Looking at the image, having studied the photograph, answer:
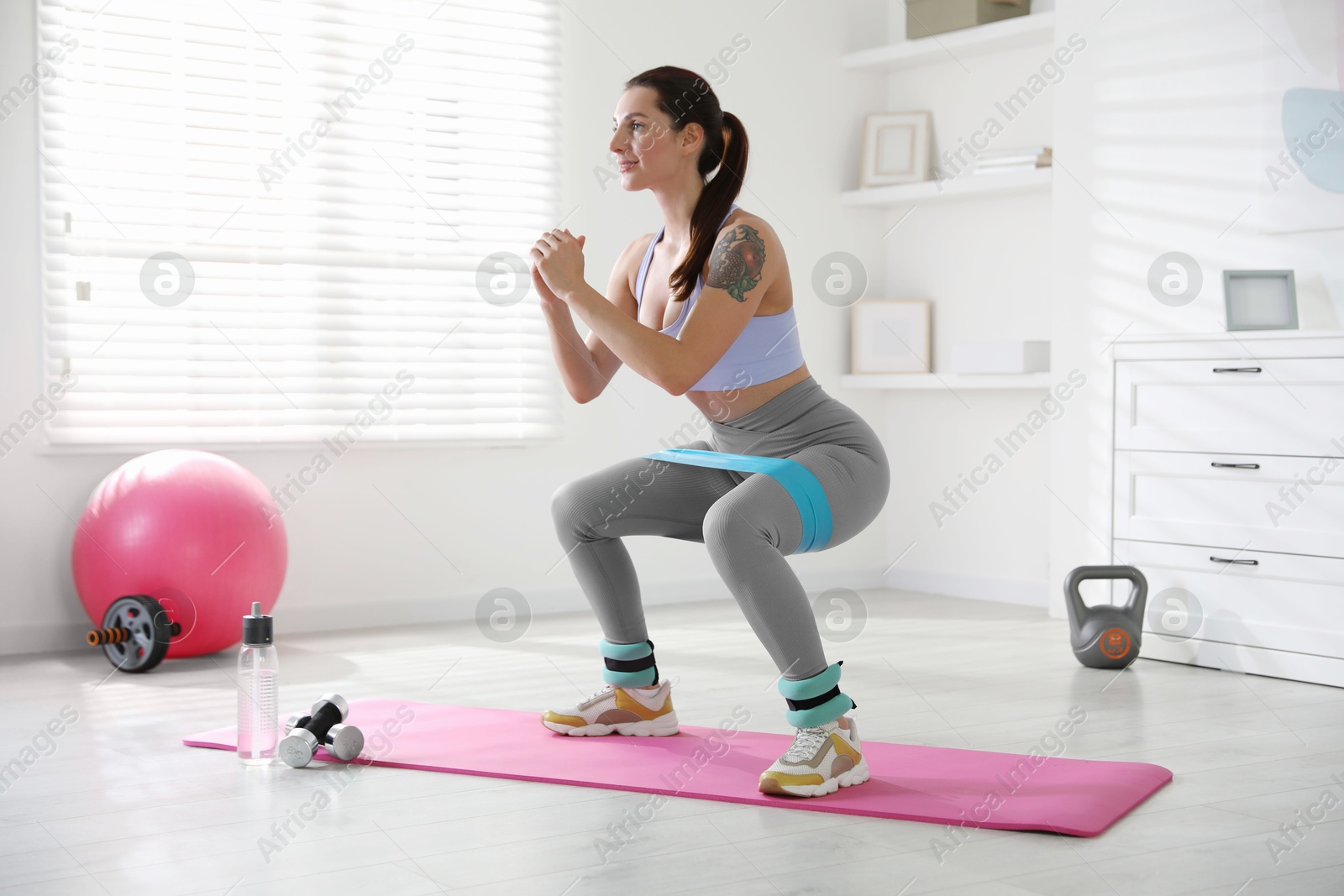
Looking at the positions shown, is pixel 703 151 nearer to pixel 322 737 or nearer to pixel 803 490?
pixel 803 490

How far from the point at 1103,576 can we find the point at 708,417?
1.37 m

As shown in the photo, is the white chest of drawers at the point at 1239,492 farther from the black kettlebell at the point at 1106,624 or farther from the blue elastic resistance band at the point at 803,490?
the blue elastic resistance band at the point at 803,490

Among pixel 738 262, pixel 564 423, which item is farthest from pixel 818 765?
pixel 564 423

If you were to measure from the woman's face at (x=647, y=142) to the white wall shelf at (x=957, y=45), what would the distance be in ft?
7.37

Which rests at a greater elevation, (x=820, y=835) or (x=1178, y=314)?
(x=1178, y=314)

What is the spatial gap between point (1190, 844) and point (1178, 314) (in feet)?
6.88

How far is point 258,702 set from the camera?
2299mm

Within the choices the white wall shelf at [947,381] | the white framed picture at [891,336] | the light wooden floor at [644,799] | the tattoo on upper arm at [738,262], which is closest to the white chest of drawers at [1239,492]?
the light wooden floor at [644,799]

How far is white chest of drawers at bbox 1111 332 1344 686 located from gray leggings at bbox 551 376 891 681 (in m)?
1.39

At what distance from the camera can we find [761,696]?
2.93 meters

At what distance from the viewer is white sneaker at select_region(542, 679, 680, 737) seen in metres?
2.49

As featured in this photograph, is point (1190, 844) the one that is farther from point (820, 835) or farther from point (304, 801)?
point (304, 801)

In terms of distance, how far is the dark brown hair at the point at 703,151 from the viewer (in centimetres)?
228

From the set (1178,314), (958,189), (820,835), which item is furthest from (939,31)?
(820,835)
